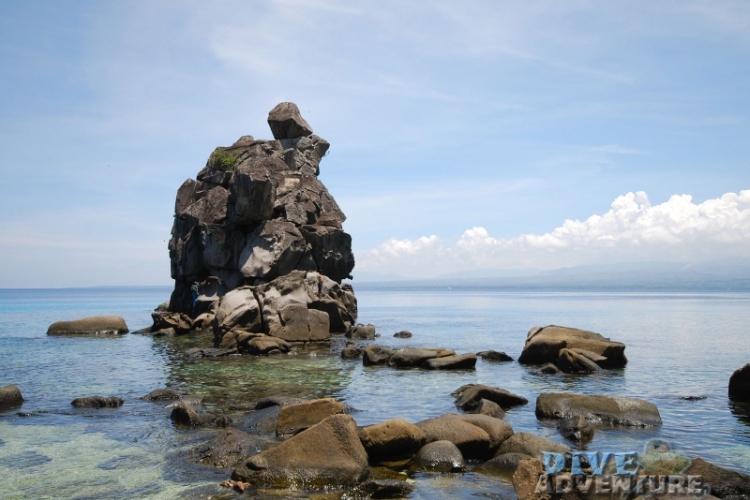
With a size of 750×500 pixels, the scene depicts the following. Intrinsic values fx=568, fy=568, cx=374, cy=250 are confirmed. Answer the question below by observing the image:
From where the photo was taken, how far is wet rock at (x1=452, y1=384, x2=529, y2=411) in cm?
1731

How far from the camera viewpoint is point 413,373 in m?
25.0

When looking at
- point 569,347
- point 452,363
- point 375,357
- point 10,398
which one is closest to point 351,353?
point 375,357

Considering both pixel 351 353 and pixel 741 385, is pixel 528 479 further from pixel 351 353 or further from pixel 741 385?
pixel 351 353

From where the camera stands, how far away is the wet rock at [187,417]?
1544 centimetres

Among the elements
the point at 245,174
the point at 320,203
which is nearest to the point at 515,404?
the point at 245,174

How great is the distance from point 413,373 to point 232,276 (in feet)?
88.3

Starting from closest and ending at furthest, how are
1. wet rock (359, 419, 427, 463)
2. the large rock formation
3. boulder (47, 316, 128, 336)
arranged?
wet rock (359, 419, 427, 463) → boulder (47, 316, 128, 336) → the large rock formation

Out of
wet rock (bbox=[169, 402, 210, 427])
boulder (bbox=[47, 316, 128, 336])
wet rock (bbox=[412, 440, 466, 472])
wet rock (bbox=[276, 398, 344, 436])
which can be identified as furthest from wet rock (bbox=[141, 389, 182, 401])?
Result: boulder (bbox=[47, 316, 128, 336])

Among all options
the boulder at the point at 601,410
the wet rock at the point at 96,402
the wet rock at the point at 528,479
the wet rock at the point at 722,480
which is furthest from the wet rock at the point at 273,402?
the wet rock at the point at 722,480

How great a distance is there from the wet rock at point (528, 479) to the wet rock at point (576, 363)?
17024 millimetres

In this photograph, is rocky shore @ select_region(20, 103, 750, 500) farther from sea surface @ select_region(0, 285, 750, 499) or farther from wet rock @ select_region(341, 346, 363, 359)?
sea surface @ select_region(0, 285, 750, 499)

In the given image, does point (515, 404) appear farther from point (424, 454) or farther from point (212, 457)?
point (212, 457)

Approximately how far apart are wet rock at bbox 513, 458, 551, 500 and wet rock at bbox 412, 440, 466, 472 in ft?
8.39

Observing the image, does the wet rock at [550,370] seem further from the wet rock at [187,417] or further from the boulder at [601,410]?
the wet rock at [187,417]
